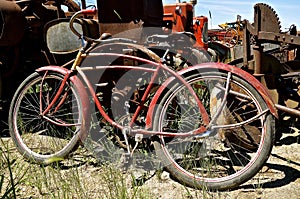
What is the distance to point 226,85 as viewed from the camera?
2650 mm

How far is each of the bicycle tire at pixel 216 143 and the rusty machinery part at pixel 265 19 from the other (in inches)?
30.4

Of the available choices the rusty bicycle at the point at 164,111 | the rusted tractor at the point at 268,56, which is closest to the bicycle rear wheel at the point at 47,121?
the rusty bicycle at the point at 164,111

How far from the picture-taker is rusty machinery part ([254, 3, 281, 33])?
3374 millimetres

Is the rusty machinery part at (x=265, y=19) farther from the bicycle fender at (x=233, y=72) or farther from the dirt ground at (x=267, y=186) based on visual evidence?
the dirt ground at (x=267, y=186)

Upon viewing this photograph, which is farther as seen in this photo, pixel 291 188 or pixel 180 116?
pixel 180 116

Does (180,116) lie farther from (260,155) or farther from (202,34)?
(202,34)

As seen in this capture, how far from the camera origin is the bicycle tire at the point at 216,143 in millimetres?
2602

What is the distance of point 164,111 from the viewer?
2.83m

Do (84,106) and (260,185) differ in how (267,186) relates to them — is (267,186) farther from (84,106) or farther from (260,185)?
(84,106)

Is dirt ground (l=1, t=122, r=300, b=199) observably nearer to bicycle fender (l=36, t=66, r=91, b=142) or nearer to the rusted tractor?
bicycle fender (l=36, t=66, r=91, b=142)

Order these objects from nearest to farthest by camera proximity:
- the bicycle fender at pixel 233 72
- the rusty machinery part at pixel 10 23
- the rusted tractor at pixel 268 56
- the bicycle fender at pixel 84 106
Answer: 1. the bicycle fender at pixel 233 72
2. the bicycle fender at pixel 84 106
3. the rusted tractor at pixel 268 56
4. the rusty machinery part at pixel 10 23

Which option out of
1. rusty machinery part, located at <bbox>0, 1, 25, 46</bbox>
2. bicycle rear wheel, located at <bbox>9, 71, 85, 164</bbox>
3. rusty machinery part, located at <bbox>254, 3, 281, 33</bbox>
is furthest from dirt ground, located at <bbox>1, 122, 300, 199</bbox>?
rusty machinery part, located at <bbox>0, 1, 25, 46</bbox>

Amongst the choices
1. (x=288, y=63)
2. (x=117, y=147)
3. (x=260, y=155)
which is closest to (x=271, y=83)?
(x=288, y=63)

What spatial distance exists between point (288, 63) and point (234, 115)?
1.26 meters
